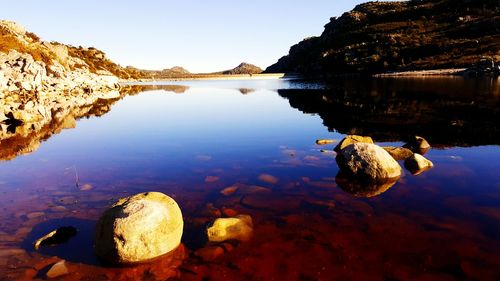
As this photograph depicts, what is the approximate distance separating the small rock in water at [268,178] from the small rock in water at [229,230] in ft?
15.1

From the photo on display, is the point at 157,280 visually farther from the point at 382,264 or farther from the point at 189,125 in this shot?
the point at 189,125

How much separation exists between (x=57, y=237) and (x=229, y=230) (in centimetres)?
510

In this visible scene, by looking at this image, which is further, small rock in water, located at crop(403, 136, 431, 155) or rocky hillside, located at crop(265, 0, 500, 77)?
rocky hillside, located at crop(265, 0, 500, 77)

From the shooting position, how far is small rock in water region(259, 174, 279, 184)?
52.3ft

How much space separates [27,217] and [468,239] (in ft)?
46.6

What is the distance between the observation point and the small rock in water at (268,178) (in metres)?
16.0

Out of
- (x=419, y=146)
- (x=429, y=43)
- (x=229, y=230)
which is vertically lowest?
(x=419, y=146)

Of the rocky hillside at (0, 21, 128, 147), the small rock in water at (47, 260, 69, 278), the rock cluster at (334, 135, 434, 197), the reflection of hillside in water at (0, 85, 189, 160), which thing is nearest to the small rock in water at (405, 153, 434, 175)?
the rock cluster at (334, 135, 434, 197)

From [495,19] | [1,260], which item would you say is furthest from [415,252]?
[495,19]

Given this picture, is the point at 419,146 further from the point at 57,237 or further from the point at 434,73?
the point at 434,73

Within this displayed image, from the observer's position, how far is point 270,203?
13438 mm

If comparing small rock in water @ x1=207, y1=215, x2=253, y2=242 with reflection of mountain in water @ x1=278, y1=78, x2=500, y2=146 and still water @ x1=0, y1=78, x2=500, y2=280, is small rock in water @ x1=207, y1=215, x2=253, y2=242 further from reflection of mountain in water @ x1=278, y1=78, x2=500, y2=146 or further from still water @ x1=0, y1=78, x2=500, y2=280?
reflection of mountain in water @ x1=278, y1=78, x2=500, y2=146

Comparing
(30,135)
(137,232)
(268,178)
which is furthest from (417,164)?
(30,135)

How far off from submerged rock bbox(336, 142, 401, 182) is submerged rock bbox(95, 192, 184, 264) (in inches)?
347
